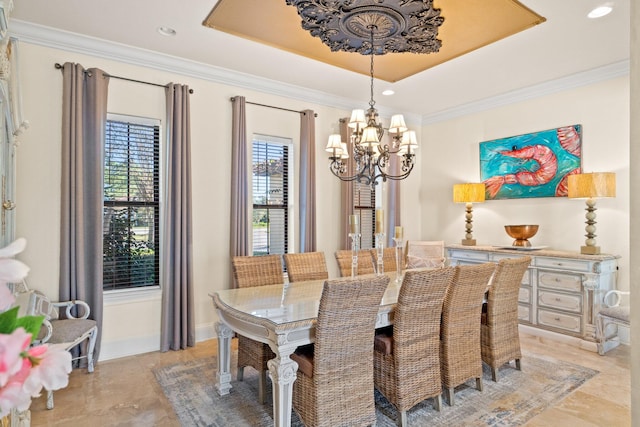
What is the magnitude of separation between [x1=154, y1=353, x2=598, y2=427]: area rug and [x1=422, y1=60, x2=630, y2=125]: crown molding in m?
3.09

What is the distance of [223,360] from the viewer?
287cm

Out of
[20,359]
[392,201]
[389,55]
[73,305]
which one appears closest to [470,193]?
[392,201]

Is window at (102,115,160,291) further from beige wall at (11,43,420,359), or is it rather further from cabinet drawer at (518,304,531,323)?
cabinet drawer at (518,304,531,323)

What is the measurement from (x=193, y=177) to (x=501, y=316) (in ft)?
10.8

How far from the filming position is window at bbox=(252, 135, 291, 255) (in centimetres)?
455

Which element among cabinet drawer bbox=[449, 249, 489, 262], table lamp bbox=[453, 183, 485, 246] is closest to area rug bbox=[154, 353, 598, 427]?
cabinet drawer bbox=[449, 249, 489, 262]

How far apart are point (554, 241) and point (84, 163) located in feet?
17.0

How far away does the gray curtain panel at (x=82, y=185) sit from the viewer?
332 cm

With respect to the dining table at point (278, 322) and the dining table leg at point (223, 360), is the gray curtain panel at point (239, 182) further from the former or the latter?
the dining table leg at point (223, 360)

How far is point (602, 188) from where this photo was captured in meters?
3.82

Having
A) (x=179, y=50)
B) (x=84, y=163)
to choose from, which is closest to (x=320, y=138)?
(x=179, y=50)

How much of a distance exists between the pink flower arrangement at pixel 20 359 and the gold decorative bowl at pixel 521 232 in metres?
4.83

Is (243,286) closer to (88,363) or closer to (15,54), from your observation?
(88,363)

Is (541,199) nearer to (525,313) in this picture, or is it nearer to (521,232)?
(521,232)
